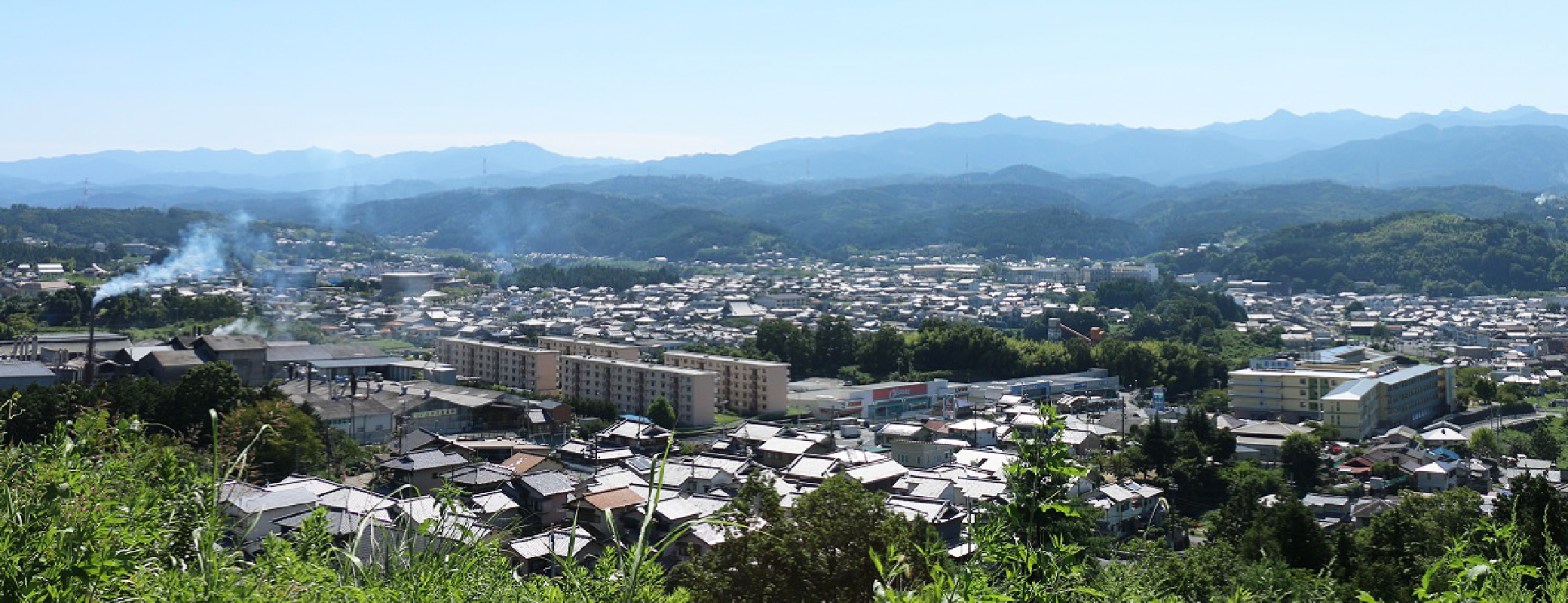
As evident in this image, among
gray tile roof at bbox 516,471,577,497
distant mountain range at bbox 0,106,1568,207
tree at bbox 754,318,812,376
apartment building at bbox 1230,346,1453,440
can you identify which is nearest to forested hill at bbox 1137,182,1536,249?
distant mountain range at bbox 0,106,1568,207

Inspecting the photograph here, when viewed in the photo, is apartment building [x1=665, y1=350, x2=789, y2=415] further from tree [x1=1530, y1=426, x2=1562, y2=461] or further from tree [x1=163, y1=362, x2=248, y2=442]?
tree [x1=1530, y1=426, x2=1562, y2=461]

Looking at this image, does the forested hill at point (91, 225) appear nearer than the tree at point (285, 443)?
No

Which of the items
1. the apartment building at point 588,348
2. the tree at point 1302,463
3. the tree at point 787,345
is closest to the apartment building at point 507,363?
the apartment building at point 588,348

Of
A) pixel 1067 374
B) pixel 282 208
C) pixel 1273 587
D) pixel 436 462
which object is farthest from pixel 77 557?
pixel 282 208

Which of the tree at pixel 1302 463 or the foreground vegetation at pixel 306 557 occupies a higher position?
the foreground vegetation at pixel 306 557

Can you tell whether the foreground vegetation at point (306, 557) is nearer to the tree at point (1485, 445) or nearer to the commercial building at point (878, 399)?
the tree at point (1485, 445)

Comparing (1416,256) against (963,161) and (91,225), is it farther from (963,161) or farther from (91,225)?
(963,161)

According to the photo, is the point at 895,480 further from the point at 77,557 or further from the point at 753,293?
the point at 753,293
